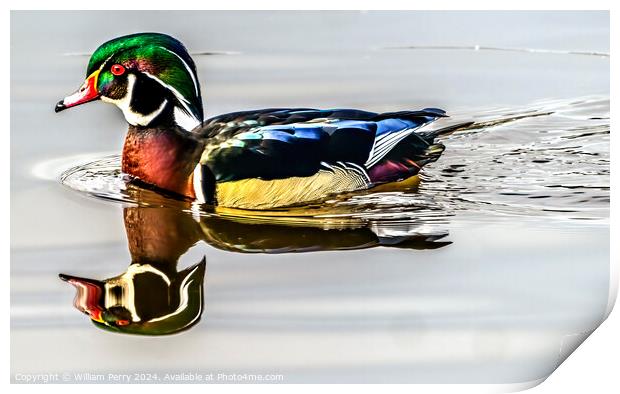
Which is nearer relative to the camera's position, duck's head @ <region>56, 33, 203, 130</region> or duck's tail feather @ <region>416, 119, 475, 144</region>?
duck's head @ <region>56, 33, 203, 130</region>

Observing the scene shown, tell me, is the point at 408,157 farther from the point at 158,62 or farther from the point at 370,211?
the point at 158,62

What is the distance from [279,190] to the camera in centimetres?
364

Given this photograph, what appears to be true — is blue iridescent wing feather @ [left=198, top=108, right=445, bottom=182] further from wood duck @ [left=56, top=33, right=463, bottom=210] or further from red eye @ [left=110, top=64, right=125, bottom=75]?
red eye @ [left=110, top=64, right=125, bottom=75]

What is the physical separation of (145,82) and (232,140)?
0.93 feet

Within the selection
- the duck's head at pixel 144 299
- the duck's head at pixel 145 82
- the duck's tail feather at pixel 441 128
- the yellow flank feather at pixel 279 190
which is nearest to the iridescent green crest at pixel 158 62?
the duck's head at pixel 145 82

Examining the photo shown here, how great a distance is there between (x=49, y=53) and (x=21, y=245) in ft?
1.61

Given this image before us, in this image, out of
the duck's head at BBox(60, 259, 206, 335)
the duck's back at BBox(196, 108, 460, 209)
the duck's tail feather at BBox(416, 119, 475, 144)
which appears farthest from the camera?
the duck's tail feather at BBox(416, 119, 475, 144)

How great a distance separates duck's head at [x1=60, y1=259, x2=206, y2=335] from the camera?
351 centimetres

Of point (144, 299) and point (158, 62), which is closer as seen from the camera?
point (144, 299)

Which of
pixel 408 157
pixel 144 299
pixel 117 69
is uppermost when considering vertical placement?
pixel 117 69

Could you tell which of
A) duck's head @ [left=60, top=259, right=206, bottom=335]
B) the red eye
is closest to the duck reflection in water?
duck's head @ [left=60, top=259, right=206, bottom=335]

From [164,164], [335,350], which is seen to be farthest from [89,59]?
[335,350]

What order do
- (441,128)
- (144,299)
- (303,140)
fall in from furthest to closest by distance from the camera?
(441,128) → (303,140) → (144,299)

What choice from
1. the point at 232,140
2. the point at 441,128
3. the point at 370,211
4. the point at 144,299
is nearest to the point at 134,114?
the point at 232,140
